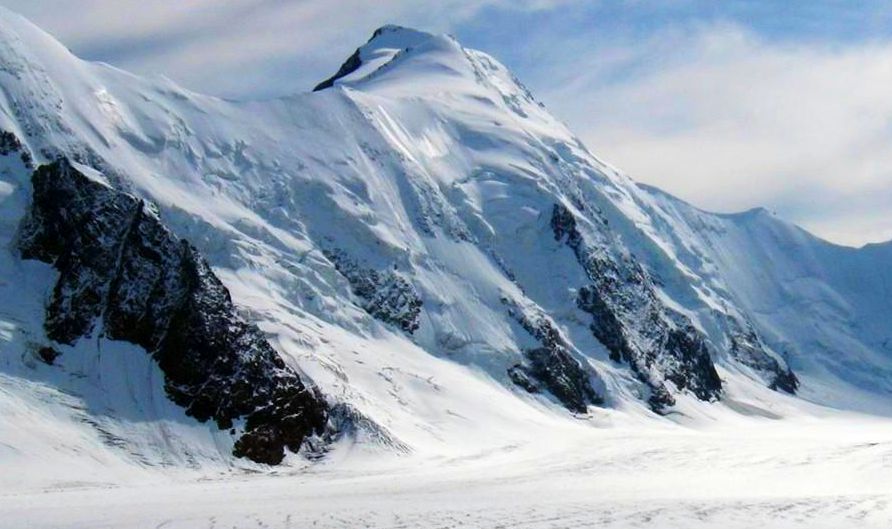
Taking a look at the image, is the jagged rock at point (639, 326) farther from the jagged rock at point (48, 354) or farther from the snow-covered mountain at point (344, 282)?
the jagged rock at point (48, 354)

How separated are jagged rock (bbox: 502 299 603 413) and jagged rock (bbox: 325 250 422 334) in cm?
1137

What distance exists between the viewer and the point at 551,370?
11531 cm

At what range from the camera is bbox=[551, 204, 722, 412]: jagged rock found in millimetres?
130375

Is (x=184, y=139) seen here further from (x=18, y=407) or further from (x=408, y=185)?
(x=18, y=407)

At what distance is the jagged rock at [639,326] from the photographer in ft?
428

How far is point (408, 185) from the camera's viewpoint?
431ft

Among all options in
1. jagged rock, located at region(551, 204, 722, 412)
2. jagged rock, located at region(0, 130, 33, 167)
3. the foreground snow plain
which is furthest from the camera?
jagged rock, located at region(551, 204, 722, 412)

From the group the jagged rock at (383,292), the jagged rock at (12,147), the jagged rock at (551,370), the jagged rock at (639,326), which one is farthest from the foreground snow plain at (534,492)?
the jagged rock at (12,147)

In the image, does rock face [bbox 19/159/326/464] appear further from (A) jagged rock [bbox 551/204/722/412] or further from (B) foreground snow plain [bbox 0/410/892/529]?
(A) jagged rock [bbox 551/204/722/412]

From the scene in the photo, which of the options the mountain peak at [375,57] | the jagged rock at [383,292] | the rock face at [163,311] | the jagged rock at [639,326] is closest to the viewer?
the rock face at [163,311]

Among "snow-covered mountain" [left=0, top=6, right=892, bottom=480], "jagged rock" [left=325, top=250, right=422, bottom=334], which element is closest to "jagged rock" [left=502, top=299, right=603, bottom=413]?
"snow-covered mountain" [left=0, top=6, right=892, bottom=480]

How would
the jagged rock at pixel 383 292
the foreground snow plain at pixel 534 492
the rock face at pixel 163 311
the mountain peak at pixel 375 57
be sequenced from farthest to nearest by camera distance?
the mountain peak at pixel 375 57, the jagged rock at pixel 383 292, the rock face at pixel 163 311, the foreground snow plain at pixel 534 492

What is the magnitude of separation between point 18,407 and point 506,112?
357ft

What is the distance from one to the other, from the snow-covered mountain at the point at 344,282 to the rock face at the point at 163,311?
0.16 m
